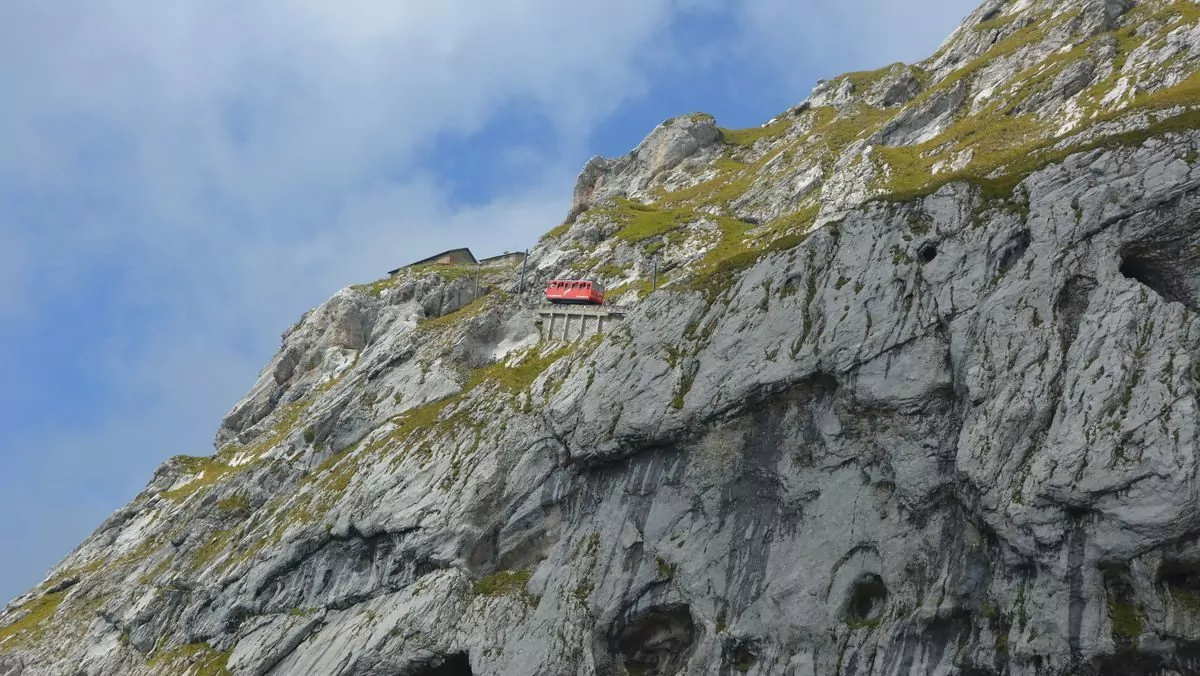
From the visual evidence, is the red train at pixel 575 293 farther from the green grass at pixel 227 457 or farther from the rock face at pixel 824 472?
the green grass at pixel 227 457

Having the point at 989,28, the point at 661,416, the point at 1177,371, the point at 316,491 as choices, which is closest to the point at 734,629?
the point at 661,416

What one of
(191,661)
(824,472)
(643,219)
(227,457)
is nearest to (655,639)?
(824,472)

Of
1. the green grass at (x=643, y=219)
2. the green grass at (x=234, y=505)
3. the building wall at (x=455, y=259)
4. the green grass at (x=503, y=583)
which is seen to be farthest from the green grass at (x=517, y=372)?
the building wall at (x=455, y=259)

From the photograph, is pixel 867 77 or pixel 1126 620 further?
pixel 867 77

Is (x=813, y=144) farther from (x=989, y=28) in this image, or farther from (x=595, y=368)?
(x=595, y=368)

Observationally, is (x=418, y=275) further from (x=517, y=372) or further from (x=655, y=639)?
→ (x=655, y=639)

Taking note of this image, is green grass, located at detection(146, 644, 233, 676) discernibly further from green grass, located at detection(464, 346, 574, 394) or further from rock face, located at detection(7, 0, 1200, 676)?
green grass, located at detection(464, 346, 574, 394)
